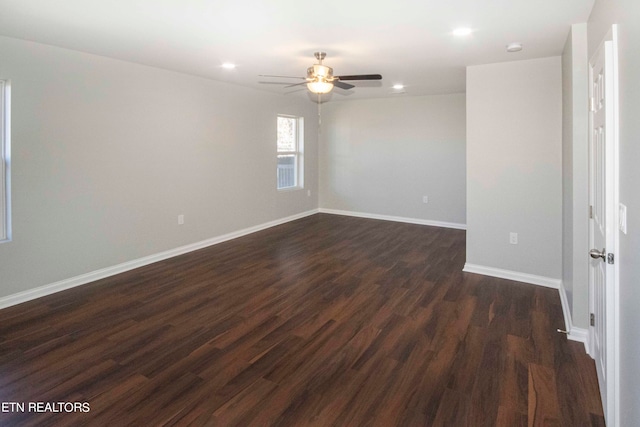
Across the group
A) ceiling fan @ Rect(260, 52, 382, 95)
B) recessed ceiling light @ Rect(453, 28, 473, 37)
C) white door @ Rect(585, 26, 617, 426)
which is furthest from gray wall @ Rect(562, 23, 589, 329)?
ceiling fan @ Rect(260, 52, 382, 95)

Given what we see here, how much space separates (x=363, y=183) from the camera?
770cm

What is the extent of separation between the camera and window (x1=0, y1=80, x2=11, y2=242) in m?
3.38

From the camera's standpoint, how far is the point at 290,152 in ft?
24.3

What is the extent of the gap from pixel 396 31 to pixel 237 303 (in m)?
2.67

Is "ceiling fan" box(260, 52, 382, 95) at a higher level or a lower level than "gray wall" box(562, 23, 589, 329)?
higher

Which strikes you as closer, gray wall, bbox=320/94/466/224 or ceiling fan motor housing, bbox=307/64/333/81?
ceiling fan motor housing, bbox=307/64/333/81

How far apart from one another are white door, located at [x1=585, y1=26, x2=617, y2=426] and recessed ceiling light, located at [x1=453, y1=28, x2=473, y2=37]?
99 cm

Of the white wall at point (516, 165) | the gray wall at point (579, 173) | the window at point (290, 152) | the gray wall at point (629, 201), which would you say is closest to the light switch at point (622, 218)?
the gray wall at point (629, 201)

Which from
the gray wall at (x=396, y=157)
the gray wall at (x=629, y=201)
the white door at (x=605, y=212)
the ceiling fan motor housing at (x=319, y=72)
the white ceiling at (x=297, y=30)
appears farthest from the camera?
the gray wall at (x=396, y=157)

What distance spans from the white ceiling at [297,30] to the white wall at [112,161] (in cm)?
33

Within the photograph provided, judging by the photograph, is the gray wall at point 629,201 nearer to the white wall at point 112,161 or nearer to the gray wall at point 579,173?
the gray wall at point 579,173

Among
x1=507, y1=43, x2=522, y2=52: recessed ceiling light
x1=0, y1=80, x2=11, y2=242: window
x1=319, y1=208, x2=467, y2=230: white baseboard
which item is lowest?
x1=319, y1=208, x2=467, y2=230: white baseboard

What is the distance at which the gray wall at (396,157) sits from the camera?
6.76m

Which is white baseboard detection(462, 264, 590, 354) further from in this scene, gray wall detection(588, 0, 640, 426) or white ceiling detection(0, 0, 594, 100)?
white ceiling detection(0, 0, 594, 100)
